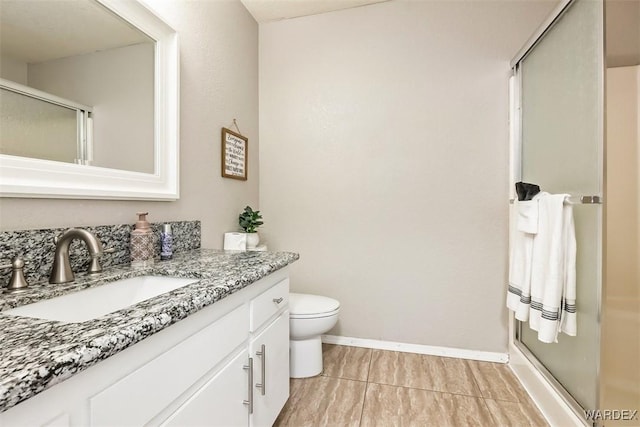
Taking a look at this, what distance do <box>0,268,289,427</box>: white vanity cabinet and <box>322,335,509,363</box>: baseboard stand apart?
0.91m

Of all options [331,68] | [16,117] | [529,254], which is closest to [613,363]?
[529,254]

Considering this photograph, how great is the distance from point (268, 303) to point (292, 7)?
6.81 feet

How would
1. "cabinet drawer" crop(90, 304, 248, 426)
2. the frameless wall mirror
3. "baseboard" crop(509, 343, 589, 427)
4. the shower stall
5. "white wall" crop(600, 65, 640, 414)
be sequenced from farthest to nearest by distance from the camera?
"white wall" crop(600, 65, 640, 414) < "baseboard" crop(509, 343, 589, 427) < the shower stall < the frameless wall mirror < "cabinet drawer" crop(90, 304, 248, 426)

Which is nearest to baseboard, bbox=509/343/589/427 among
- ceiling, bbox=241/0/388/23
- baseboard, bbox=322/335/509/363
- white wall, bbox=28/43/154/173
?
baseboard, bbox=322/335/509/363

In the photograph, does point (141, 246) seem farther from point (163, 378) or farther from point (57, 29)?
point (57, 29)

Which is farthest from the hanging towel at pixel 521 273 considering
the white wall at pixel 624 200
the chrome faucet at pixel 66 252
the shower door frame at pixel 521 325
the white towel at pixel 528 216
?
the chrome faucet at pixel 66 252

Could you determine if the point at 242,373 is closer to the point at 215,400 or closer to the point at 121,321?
the point at 215,400

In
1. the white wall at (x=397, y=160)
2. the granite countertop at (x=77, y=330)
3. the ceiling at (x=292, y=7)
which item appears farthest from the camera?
the ceiling at (x=292, y=7)

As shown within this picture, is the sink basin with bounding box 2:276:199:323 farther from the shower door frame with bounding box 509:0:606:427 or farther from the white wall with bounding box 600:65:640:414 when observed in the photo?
the white wall with bounding box 600:65:640:414

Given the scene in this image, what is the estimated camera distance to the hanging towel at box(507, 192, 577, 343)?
128 cm

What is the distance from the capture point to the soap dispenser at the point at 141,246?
113 centimetres

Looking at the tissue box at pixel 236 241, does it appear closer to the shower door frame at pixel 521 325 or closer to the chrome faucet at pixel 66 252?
the chrome faucet at pixel 66 252

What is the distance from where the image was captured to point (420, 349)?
210 cm

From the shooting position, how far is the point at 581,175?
52.0 inches
